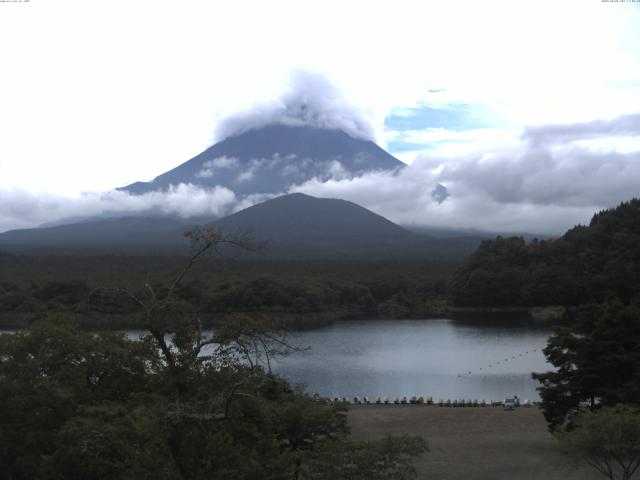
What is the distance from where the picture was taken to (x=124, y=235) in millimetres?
101000

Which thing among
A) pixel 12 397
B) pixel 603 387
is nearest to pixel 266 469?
pixel 12 397

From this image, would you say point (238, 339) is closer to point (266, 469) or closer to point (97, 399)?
point (266, 469)

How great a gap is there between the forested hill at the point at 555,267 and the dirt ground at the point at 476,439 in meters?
31.2

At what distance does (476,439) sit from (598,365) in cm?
298

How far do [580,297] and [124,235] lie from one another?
7092 centimetres

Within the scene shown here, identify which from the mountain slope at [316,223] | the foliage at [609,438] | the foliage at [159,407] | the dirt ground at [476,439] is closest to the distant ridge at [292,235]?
the mountain slope at [316,223]

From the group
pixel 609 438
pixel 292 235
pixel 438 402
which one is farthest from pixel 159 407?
pixel 292 235

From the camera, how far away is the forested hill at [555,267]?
155 ft

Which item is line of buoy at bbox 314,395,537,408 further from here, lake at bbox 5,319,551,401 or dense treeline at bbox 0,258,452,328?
dense treeline at bbox 0,258,452,328

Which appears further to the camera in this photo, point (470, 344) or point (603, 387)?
point (470, 344)

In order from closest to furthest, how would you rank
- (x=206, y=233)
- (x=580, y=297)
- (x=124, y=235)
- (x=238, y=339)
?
(x=206, y=233) < (x=238, y=339) < (x=580, y=297) < (x=124, y=235)

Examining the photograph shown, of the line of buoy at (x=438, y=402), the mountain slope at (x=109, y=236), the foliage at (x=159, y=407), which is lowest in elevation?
the line of buoy at (x=438, y=402)

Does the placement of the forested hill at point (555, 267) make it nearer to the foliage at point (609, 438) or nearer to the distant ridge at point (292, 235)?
the distant ridge at point (292, 235)

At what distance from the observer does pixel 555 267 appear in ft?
161
